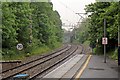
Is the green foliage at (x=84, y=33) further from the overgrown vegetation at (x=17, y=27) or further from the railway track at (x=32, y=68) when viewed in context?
the railway track at (x=32, y=68)

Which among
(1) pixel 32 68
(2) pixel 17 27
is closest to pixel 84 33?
(2) pixel 17 27

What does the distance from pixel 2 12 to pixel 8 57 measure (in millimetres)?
5270

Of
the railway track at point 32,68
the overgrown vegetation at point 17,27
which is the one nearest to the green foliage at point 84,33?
the overgrown vegetation at point 17,27

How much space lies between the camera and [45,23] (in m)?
58.7

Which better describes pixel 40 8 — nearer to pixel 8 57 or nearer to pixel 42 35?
pixel 42 35

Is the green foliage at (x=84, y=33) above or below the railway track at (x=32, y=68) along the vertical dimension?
above

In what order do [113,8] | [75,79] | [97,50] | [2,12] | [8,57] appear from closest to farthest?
[75,79] < [113,8] < [2,12] < [8,57] < [97,50]

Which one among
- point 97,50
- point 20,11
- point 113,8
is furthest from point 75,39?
point 113,8

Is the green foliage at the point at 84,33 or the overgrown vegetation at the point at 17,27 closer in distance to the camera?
the overgrown vegetation at the point at 17,27

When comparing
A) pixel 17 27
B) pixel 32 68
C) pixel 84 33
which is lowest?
pixel 32 68

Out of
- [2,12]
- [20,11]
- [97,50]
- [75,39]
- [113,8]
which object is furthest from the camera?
[75,39]

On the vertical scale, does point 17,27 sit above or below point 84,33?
below

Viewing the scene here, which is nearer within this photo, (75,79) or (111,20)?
(75,79)

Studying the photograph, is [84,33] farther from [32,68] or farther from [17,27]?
[32,68]
